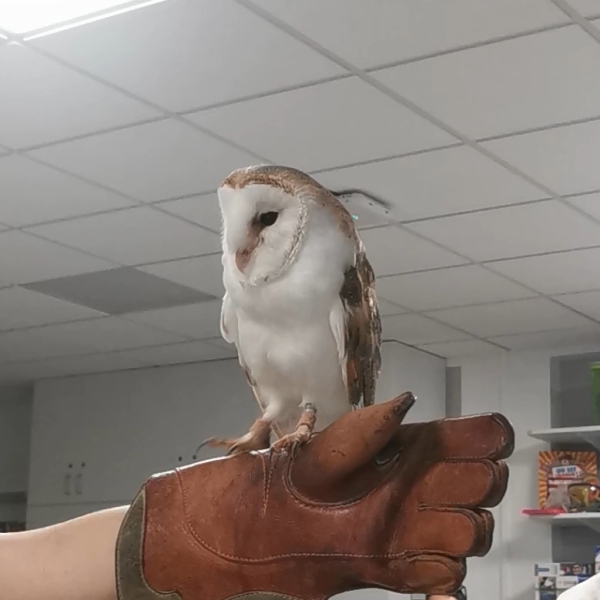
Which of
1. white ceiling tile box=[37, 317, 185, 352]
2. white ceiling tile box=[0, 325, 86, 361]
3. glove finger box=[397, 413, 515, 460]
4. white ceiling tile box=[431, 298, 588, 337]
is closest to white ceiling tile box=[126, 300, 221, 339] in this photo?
white ceiling tile box=[37, 317, 185, 352]

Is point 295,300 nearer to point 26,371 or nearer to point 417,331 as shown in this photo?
point 417,331

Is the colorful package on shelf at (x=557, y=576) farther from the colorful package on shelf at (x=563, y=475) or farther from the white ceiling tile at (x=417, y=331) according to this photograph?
the white ceiling tile at (x=417, y=331)

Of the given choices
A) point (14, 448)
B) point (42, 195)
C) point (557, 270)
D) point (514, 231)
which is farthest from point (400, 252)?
point (14, 448)

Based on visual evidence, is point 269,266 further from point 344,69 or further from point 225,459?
point 344,69

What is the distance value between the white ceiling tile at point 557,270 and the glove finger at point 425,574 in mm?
2130

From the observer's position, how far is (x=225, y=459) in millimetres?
1062

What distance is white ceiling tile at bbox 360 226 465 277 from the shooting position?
2812mm

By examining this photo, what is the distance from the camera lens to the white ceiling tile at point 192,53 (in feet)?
5.79

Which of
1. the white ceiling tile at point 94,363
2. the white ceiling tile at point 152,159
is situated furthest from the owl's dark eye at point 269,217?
the white ceiling tile at point 94,363

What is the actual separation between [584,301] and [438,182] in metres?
1.17

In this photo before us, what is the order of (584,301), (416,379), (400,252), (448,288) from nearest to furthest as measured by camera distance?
1. (400,252)
2. (448,288)
3. (584,301)
4. (416,379)

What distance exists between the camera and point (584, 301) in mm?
3418

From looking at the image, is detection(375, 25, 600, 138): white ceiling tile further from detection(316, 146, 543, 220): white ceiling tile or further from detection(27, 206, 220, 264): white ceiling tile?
detection(27, 206, 220, 264): white ceiling tile

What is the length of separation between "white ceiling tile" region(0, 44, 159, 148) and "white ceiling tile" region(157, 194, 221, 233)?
41 cm
